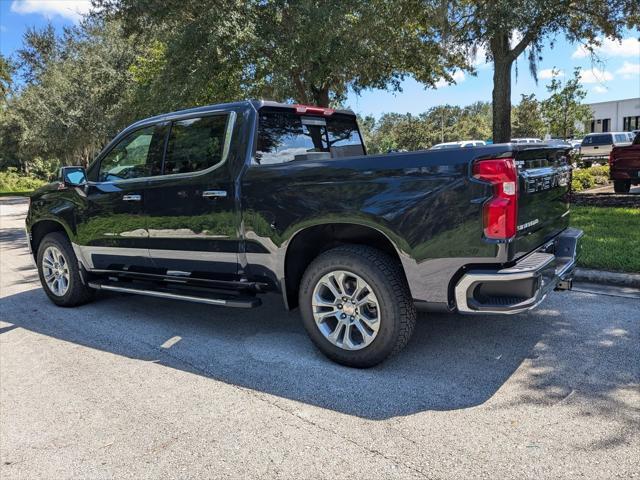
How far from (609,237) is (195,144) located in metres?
5.86

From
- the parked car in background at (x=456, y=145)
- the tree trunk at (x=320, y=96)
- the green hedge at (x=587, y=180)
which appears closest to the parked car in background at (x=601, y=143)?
the parked car in background at (x=456, y=145)

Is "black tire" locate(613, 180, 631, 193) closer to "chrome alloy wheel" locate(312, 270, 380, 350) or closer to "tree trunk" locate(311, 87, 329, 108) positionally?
"tree trunk" locate(311, 87, 329, 108)

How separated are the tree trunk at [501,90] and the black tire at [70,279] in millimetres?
10352

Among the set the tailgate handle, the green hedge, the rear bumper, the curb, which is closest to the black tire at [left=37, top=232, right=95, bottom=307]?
the tailgate handle

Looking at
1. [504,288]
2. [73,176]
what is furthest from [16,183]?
[504,288]

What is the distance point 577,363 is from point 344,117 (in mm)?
3129

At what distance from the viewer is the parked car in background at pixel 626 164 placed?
40.5 ft

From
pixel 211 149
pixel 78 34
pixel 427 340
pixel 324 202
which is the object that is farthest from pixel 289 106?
pixel 78 34

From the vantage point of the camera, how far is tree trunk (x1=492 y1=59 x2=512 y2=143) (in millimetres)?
12859

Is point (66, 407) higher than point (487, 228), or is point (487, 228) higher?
point (487, 228)

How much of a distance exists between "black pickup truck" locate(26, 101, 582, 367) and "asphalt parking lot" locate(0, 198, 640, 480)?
45cm

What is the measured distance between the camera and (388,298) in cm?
362

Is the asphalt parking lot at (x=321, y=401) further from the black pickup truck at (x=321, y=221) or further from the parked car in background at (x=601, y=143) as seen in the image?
the parked car in background at (x=601, y=143)

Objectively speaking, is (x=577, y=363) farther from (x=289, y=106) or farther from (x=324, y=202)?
(x=289, y=106)
